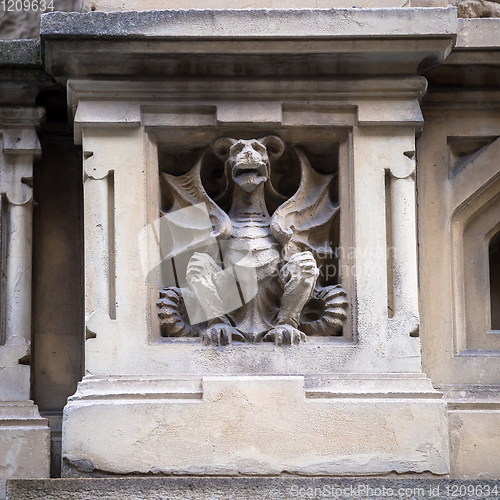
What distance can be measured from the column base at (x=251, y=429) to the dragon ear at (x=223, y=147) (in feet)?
4.00

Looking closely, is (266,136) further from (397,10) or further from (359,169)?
(397,10)

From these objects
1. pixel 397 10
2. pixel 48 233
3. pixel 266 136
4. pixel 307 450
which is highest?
pixel 397 10

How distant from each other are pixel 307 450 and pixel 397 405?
48 centimetres

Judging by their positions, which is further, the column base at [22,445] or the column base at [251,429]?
the column base at [22,445]

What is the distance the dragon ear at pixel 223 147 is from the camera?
18.2 ft

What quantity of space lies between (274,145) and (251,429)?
1.51 meters

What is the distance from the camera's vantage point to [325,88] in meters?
5.55

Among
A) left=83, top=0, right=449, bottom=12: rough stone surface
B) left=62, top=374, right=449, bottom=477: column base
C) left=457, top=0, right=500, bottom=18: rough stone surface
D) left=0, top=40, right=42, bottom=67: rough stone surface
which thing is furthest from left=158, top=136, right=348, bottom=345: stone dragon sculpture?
left=457, top=0, right=500, bottom=18: rough stone surface

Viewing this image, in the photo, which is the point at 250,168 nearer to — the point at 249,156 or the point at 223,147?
the point at 249,156

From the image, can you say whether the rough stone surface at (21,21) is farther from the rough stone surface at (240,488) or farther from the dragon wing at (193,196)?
the rough stone surface at (240,488)

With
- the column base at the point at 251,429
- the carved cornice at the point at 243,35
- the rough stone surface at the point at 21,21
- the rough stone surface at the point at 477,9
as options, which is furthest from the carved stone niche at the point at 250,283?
the rough stone surface at the point at 21,21

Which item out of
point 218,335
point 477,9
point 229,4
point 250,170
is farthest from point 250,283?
point 477,9

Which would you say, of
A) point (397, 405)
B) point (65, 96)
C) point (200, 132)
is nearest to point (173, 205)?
point (200, 132)

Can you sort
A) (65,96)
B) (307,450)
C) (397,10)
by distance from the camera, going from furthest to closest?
(65,96)
(397,10)
(307,450)
